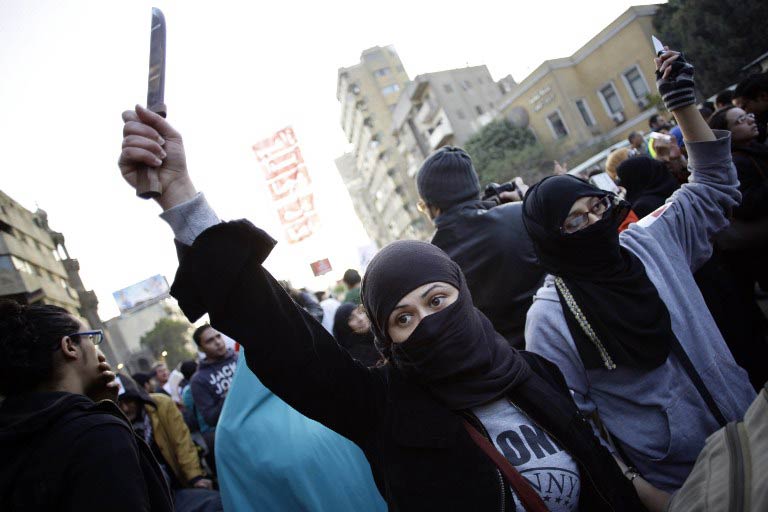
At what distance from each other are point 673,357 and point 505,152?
3153cm

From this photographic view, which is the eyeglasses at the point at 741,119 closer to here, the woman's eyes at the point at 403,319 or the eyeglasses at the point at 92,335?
the woman's eyes at the point at 403,319

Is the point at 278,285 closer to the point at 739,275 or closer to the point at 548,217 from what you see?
the point at 548,217

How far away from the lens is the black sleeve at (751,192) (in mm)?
3027

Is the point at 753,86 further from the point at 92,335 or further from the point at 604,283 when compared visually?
the point at 92,335

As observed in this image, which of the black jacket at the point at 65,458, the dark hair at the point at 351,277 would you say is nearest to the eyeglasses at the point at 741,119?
the black jacket at the point at 65,458

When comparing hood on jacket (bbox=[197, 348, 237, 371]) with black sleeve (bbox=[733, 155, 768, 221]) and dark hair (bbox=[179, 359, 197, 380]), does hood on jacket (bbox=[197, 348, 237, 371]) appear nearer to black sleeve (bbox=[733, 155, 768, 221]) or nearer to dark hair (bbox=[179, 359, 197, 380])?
dark hair (bbox=[179, 359, 197, 380])

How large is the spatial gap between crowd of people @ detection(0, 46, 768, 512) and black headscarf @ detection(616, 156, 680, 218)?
1311 millimetres

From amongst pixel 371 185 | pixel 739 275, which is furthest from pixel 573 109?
pixel 371 185

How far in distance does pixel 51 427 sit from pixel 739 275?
14.4 ft

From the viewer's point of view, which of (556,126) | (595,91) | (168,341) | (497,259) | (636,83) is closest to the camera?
(497,259)

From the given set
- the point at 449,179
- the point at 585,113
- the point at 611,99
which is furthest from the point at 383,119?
the point at 449,179

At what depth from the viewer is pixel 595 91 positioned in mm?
28172

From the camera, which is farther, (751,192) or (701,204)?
(751,192)

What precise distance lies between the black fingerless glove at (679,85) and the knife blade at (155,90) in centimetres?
206
